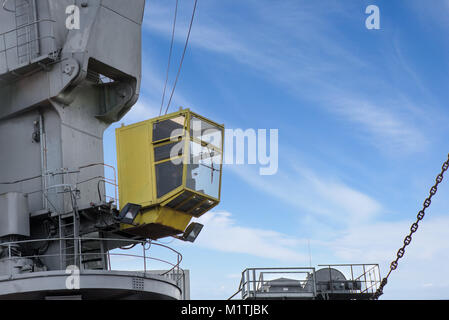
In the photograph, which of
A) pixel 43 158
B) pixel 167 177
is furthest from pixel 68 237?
pixel 167 177

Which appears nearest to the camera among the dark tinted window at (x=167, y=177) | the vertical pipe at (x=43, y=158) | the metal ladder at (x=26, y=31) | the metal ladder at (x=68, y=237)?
the dark tinted window at (x=167, y=177)

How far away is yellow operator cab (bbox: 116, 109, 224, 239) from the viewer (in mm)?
27094

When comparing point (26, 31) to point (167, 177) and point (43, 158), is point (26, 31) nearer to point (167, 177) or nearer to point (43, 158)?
point (43, 158)

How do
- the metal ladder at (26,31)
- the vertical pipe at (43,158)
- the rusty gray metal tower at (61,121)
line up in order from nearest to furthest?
the rusty gray metal tower at (61,121)
the vertical pipe at (43,158)
the metal ladder at (26,31)

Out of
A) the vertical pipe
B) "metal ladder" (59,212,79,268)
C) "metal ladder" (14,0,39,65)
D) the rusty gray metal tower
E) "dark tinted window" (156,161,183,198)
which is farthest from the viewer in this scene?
"metal ladder" (14,0,39,65)

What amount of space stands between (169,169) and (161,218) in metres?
1.75

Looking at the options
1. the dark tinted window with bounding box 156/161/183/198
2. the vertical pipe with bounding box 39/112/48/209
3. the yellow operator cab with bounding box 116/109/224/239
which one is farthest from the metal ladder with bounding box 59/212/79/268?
the dark tinted window with bounding box 156/161/183/198

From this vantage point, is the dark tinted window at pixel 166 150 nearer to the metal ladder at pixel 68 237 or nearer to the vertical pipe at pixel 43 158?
the metal ladder at pixel 68 237

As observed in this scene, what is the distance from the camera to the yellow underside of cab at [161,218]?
90.6 feet

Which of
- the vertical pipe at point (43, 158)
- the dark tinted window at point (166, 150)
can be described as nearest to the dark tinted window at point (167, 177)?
the dark tinted window at point (166, 150)

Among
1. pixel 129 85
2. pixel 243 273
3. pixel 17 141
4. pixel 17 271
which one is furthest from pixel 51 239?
pixel 243 273

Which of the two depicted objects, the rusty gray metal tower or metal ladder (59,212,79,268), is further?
the rusty gray metal tower

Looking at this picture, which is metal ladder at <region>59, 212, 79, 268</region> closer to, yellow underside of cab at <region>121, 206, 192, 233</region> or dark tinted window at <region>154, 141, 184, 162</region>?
yellow underside of cab at <region>121, 206, 192, 233</region>
